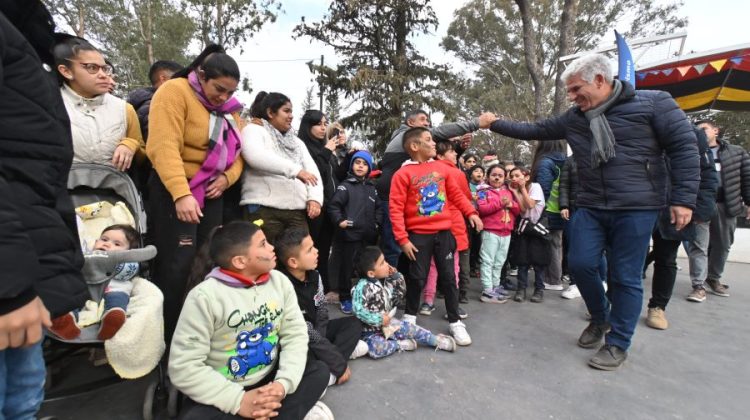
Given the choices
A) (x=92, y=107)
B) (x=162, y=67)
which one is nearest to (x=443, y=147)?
(x=162, y=67)

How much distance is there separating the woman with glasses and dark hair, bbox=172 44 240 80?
57cm

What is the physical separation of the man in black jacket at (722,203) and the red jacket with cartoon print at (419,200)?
3277 mm

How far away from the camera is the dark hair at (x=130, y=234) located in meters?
2.21

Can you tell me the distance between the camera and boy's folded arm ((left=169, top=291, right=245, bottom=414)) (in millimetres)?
1716

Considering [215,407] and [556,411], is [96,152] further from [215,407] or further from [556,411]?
[556,411]

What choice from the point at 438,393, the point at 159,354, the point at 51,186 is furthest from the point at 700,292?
the point at 51,186

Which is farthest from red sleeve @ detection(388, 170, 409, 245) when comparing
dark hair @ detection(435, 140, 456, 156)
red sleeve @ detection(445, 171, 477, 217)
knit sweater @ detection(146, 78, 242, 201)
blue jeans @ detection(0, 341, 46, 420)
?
blue jeans @ detection(0, 341, 46, 420)

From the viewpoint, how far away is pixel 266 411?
68.2 inches

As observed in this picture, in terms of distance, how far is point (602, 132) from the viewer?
8.81ft

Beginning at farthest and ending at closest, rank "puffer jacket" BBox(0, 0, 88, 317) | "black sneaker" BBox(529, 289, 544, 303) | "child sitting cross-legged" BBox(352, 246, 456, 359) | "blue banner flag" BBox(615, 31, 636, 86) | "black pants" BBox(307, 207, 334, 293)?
"blue banner flag" BBox(615, 31, 636, 86)
"black sneaker" BBox(529, 289, 544, 303)
"black pants" BBox(307, 207, 334, 293)
"child sitting cross-legged" BBox(352, 246, 456, 359)
"puffer jacket" BBox(0, 0, 88, 317)

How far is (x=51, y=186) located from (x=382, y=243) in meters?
3.26

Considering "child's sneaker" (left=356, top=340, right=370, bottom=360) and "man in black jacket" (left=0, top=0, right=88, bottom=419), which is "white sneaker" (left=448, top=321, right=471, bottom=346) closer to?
"child's sneaker" (left=356, top=340, right=370, bottom=360)

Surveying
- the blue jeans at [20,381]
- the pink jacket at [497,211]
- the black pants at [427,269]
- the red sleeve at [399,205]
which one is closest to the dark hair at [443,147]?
the pink jacket at [497,211]

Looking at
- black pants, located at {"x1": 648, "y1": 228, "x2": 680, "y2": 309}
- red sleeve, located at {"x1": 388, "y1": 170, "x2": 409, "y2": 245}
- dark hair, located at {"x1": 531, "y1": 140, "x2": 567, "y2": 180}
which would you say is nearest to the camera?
red sleeve, located at {"x1": 388, "y1": 170, "x2": 409, "y2": 245}
